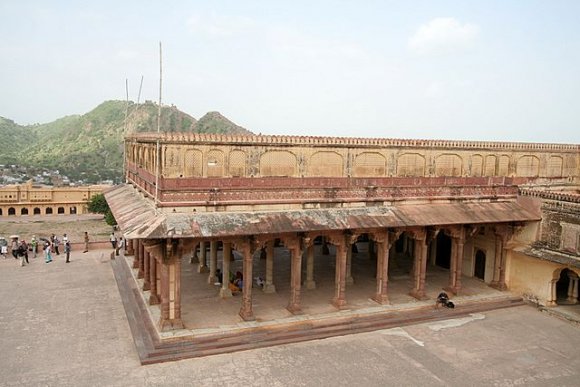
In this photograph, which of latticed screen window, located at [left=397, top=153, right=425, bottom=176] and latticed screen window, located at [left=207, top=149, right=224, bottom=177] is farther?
latticed screen window, located at [left=397, top=153, right=425, bottom=176]

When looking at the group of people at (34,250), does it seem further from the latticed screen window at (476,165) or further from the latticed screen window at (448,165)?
the latticed screen window at (476,165)

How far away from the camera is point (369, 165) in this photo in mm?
17703

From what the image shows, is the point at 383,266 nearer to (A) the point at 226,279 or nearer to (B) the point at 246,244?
(B) the point at 246,244

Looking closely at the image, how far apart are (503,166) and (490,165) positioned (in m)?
0.75

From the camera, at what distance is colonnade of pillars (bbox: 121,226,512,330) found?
14.2 m

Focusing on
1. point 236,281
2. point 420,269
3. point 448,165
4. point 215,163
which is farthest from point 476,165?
point 215,163

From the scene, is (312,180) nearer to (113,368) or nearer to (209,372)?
(209,372)

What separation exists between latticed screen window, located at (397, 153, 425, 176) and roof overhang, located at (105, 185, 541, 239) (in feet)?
4.62

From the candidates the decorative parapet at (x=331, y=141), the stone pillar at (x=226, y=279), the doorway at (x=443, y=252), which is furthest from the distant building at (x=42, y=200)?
the doorway at (x=443, y=252)

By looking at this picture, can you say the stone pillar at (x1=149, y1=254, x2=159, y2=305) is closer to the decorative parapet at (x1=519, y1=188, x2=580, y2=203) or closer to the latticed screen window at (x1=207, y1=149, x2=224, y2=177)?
the latticed screen window at (x1=207, y1=149, x2=224, y2=177)

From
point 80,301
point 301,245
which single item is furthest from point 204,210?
point 80,301

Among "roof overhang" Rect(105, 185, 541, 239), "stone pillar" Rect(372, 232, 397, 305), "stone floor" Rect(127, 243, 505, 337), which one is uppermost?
"roof overhang" Rect(105, 185, 541, 239)

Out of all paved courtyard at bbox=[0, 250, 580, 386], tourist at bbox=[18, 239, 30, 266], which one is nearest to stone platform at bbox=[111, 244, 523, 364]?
paved courtyard at bbox=[0, 250, 580, 386]

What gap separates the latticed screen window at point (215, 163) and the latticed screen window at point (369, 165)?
16.7 ft
